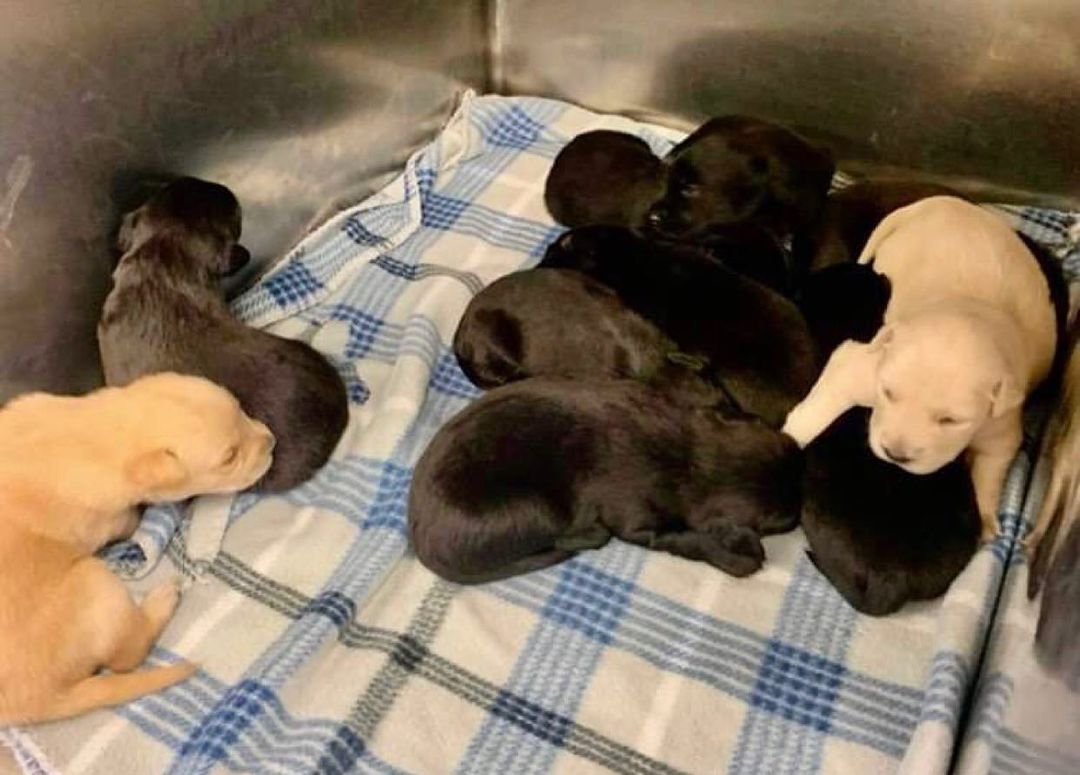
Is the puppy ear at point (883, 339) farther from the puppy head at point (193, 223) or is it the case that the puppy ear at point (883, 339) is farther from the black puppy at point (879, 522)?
the puppy head at point (193, 223)

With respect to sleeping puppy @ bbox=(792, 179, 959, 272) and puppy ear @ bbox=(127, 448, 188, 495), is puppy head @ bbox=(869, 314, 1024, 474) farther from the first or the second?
puppy ear @ bbox=(127, 448, 188, 495)

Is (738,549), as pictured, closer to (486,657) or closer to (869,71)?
(486,657)

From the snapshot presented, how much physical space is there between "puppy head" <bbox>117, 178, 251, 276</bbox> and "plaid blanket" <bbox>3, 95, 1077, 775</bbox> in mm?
285

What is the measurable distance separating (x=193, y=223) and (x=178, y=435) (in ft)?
1.20

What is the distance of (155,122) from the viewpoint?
177 cm

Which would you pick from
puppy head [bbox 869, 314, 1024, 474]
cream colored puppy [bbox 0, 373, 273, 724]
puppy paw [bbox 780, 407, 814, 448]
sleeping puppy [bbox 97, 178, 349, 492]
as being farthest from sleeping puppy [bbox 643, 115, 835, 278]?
cream colored puppy [bbox 0, 373, 273, 724]

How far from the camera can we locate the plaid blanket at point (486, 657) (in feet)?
4.74

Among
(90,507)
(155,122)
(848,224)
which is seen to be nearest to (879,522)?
(848,224)

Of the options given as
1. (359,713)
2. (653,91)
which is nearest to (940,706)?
(359,713)

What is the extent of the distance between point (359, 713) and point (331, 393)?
48 centimetres

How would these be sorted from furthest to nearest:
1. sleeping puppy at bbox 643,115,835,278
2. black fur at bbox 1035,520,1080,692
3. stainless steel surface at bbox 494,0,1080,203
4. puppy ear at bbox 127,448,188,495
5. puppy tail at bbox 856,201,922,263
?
stainless steel surface at bbox 494,0,1080,203 → sleeping puppy at bbox 643,115,835,278 → puppy tail at bbox 856,201,922,263 → puppy ear at bbox 127,448,188,495 → black fur at bbox 1035,520,1080,692

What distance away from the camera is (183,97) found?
1802 mm

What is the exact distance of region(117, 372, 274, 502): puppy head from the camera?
1.53 meters

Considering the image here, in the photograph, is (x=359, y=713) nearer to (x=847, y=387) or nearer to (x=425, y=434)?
(x=425, y=434)
